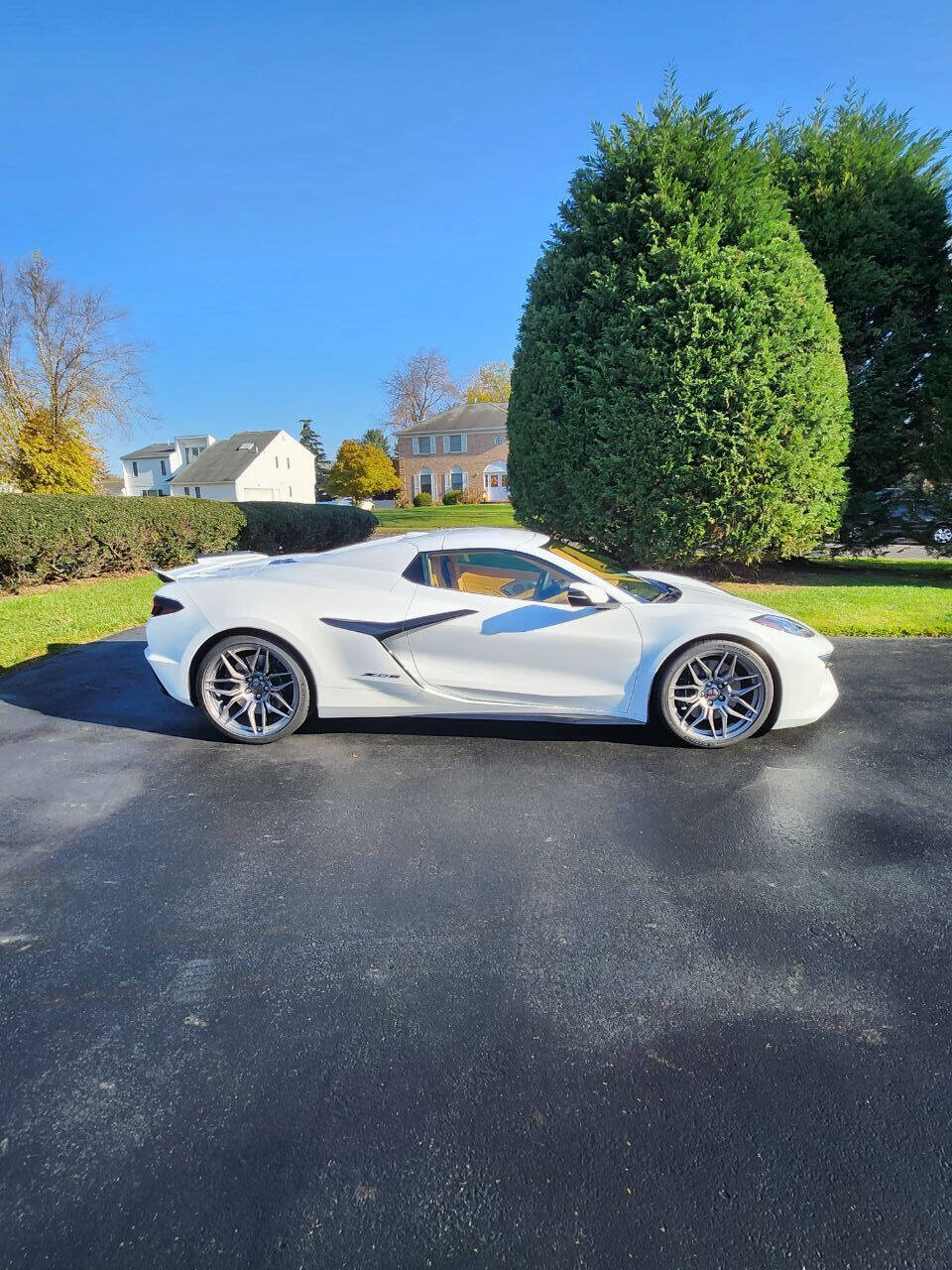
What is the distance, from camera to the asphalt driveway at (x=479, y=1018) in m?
1.55

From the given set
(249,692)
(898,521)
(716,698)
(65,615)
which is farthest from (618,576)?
(898,521)

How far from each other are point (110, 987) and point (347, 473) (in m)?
53.2

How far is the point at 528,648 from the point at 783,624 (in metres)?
1.63

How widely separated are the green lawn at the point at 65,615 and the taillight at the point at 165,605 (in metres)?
2.78

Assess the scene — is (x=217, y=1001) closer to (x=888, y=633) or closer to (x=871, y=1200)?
(x=871, y=1200)

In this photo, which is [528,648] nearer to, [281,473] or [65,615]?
[65,615]

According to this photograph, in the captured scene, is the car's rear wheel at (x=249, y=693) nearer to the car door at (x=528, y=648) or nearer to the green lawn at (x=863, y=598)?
the car door at (x=528, y=648)

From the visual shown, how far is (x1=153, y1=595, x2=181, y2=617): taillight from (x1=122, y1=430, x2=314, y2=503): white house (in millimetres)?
49886

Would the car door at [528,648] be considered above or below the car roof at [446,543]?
below

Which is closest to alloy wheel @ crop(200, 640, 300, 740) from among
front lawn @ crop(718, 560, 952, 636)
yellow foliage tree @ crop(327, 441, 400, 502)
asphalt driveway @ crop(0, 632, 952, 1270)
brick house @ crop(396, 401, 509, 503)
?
asphalt driveway @ crop(0, 632, 952, 1270)

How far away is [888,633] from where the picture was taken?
23.4ft

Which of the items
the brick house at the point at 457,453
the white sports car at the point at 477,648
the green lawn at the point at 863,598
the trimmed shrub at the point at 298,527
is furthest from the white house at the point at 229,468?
the white sports car at the point at 477,648

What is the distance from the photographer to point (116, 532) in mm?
11977

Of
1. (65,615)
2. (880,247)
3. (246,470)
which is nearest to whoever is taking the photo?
(65,615)
